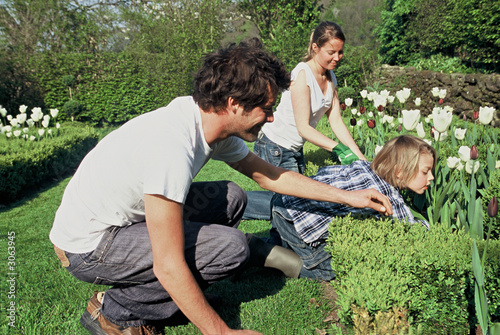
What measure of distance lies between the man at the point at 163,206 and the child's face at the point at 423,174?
52cm

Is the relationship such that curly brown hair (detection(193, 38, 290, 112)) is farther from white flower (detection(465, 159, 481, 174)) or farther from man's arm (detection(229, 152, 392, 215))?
white flower (detection(465, 159, 481, 174))

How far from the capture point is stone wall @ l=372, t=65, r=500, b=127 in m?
7.61

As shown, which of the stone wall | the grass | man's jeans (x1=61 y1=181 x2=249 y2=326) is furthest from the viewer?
the stone wall

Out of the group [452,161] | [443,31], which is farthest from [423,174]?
[443,31]

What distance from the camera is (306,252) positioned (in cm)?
280

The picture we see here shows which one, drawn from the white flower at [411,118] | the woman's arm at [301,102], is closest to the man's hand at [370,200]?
the woman's arm at [301,102]

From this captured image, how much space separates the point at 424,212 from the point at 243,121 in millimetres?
2179

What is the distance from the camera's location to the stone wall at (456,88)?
761cm

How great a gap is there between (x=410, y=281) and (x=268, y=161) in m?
2.05

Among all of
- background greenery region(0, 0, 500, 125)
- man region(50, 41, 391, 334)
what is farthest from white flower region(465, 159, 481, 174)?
background greenery region(0, 0, 500, 125)

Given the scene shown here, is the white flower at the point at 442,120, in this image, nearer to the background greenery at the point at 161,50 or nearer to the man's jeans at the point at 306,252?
the man's jeans at the point at 306,252

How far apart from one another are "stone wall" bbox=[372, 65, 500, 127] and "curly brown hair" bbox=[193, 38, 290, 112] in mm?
6366

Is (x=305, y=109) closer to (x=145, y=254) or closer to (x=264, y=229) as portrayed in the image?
(x=264, y=229)

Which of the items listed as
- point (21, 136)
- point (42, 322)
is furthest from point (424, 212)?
point (21, 136)
